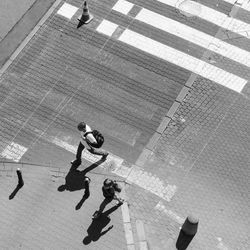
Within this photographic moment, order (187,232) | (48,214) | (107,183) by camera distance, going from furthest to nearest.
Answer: (48,214), (187,232), (107,183)

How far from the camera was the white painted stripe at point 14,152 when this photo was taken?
14617 mm

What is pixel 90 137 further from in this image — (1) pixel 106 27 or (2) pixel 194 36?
(2) pixel 194 36

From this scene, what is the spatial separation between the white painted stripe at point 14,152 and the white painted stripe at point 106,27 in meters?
5.52

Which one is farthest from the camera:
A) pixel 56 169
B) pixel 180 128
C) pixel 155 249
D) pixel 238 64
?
pixel 238 64

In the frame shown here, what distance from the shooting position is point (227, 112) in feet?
51.9

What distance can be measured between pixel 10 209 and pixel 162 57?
753 cm

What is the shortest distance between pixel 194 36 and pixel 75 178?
283 inches

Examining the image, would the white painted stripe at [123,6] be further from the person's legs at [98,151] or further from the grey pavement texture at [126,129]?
the person's legs at [98,151]

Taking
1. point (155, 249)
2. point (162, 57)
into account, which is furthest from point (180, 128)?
point (155, 249)

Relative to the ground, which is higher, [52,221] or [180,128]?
[180,128]

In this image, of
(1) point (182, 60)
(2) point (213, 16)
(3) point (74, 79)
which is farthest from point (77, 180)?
(2) point (213, 16)

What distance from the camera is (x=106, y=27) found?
17766 millimetres

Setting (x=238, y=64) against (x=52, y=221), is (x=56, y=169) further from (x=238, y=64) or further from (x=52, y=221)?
(x=238, y=64)

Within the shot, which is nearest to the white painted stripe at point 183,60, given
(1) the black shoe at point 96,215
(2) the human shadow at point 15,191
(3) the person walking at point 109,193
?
(3) the person walking at point 109,193
